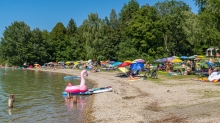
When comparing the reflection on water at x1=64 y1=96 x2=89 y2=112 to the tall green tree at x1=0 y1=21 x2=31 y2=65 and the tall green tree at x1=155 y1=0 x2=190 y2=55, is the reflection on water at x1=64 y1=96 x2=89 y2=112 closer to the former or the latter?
the tall green tree at x1=155 y1=0 x2=190 y2=55

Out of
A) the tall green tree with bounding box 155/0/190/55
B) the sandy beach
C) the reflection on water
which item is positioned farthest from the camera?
the tall green tree with bounding box 155/0/190/55

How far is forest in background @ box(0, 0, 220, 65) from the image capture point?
44441 mm

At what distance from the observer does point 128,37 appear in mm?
60750

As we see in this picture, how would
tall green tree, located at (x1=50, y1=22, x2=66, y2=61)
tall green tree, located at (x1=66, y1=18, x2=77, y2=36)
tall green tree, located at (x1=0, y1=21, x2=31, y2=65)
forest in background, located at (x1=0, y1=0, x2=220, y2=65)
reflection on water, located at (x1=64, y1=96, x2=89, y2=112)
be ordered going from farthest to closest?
1. tall green tree, located at (x1=66, y1=18, x2=77, y2=36)
2. tall green tree, located at (x1=50, y1=22, x2=66, y2=61)
3. tall green tree, located at (x1=0, y1=21, x2=31, y2=65)
4. forest in background, located at (x1=0, y1=0, x2=220, y2=65)
5. reflection on water, located at (x1=64, y1=96, x2=89, y2=112)

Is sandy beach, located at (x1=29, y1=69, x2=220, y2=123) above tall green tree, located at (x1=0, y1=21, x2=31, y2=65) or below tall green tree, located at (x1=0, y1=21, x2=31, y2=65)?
below

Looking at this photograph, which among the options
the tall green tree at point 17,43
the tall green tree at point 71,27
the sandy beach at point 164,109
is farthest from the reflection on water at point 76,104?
the tall green tree at point 71,27

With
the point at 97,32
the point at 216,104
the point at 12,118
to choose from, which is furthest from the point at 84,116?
the point at 97,32

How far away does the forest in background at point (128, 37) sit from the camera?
1750 inches

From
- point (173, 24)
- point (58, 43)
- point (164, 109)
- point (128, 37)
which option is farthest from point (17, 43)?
point (164, 109)

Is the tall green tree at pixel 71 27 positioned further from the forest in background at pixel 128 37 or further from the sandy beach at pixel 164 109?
the sandy beach at pixel 164 109

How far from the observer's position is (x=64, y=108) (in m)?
17.7

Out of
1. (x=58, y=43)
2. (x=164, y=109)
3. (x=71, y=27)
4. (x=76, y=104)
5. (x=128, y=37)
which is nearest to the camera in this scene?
(x=164, y=109)

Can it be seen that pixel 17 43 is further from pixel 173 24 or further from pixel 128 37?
pixel 173 24

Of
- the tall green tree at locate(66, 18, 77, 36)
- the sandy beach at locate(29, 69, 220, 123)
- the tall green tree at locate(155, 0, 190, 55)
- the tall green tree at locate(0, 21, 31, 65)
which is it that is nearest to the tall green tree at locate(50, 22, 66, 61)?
the tall green tree at locate(66, 18, 77, 36)
